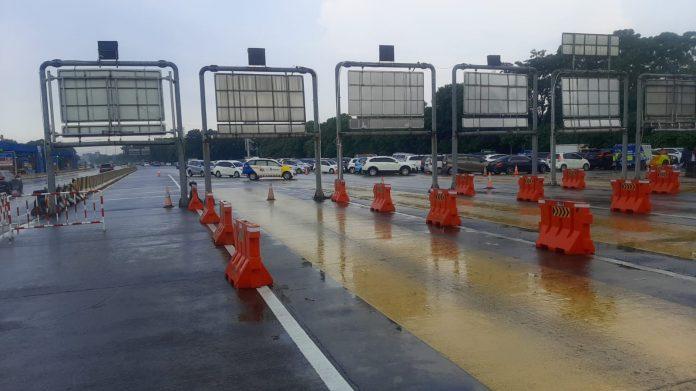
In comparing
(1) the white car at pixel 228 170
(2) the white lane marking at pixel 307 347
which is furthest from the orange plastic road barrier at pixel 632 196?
(1) the white car at pixel 228 170

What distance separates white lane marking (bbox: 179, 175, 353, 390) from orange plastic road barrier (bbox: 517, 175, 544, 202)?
581 inches

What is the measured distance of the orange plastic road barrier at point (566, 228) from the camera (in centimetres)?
931

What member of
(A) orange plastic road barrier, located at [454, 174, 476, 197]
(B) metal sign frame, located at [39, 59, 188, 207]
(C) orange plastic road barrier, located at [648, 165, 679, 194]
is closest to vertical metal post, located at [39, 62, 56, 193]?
(B) metal sign frame, located at [39, 59, 188, 207]

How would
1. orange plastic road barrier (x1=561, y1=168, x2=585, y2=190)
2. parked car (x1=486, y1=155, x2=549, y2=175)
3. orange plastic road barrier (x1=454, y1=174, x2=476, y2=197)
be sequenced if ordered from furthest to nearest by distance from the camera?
1. parked car (x1=486, y1=155, x2=549, y2=175)
2. orange plastic road barrier (x1=561, y1=168, x2=585, y2=190)
3. orange plastic road barrier (x1=454, y1=174, x2=476, y2=197)

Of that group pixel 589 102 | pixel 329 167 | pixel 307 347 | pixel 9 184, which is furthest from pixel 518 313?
pixel 329 167

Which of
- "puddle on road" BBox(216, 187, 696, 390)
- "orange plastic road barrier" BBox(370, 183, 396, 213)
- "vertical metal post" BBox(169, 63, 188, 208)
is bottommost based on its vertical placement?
"puddle on road" BBox(216, 187, 696, 390)

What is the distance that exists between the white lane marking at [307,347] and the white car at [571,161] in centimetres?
4018

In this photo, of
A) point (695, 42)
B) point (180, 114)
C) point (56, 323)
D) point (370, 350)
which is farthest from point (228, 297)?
point (695, 42)

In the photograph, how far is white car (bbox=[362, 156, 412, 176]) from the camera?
A: 46.5m

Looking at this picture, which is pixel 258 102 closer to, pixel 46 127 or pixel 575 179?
pixel 46 127

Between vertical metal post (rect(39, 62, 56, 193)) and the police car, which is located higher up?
vertical metal post (rect(39, 62, 56, 193))

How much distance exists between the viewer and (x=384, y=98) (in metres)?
22.6

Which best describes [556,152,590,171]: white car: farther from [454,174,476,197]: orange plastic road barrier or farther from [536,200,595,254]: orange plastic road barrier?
[536,200,595,254]: orange plastic road barrier

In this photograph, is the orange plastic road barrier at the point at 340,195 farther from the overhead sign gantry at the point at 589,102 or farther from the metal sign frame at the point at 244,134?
the overhead sign gantry at the point at 589,102
